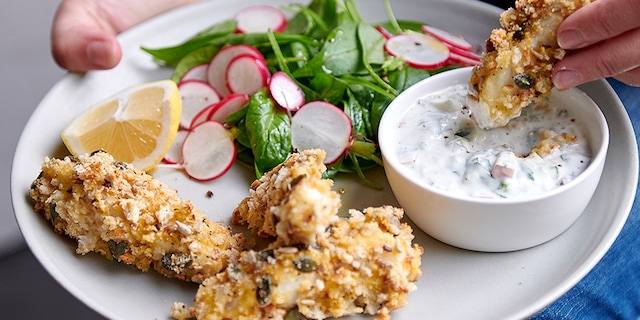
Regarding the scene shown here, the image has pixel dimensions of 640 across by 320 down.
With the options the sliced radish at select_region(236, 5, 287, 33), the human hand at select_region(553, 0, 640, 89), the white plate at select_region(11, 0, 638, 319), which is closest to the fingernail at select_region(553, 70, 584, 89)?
the human hand at select_region(553, 0, 640, 89)

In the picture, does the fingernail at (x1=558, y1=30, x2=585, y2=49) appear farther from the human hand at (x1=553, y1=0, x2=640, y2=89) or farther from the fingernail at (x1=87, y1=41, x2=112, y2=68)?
the fingernail at (x1=87, y1=41, x2=112, y2=68)

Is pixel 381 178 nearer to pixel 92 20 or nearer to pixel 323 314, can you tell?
pixel 323 314

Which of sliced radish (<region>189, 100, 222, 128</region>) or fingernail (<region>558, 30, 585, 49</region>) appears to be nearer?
fingernail (<region>558, 30, 585, 49</region>)

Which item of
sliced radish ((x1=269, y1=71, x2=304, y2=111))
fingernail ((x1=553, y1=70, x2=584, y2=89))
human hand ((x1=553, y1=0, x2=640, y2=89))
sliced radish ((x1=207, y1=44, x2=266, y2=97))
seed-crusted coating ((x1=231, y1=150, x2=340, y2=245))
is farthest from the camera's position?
sliced radish ((x1=207, y1=44, x2=266, y2=97))

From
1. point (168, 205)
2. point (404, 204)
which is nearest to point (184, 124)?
point (168, 205)

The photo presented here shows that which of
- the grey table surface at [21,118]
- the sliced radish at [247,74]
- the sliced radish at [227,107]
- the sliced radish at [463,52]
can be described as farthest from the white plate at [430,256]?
the grey table surface at [21,118]

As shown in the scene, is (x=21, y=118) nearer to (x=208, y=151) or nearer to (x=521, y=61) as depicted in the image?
(x=208, y=151)
